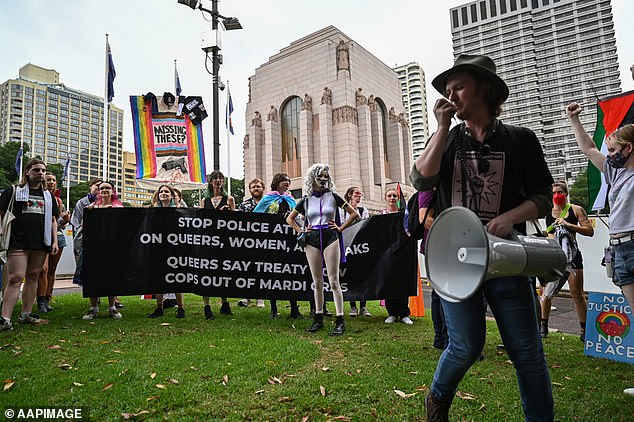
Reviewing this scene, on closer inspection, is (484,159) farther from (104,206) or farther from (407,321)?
(104,206)

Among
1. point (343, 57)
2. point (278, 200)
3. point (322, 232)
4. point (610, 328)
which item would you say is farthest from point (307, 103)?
point (610, 328)

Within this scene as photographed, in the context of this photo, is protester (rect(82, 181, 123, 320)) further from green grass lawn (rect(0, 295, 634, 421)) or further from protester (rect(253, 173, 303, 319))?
protester (rect(253, 173, 303, 319))

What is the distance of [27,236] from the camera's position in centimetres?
541

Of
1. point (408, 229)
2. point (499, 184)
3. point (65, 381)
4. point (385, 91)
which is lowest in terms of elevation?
point (65, 381)

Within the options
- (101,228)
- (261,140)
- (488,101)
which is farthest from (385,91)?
(488,101)

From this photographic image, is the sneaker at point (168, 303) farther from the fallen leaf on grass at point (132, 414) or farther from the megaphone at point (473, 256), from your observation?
the megaphone at point (473, 256)

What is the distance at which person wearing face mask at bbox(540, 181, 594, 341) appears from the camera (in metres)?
5.09

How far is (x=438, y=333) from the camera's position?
465cm

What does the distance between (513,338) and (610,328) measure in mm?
3097

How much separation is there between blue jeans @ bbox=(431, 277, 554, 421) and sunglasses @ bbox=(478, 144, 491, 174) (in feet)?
1.81

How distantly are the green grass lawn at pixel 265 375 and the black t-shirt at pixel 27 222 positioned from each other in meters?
1.05

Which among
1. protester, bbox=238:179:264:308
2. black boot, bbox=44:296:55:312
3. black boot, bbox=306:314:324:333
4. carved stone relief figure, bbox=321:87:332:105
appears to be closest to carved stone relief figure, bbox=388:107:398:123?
carved stone relief figure, bbox=321:87:332:105

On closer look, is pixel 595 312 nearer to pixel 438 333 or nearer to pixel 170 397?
pixel 438 333

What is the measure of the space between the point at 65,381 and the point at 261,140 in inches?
1637
